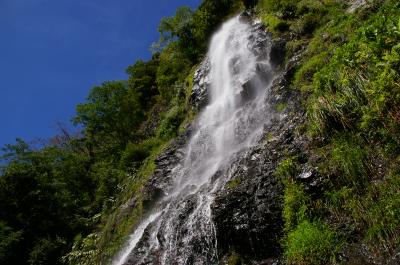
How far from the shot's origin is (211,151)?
18.3 meters

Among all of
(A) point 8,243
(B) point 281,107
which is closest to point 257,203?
(B) point 281,107

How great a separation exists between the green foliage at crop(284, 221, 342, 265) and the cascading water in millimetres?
2698

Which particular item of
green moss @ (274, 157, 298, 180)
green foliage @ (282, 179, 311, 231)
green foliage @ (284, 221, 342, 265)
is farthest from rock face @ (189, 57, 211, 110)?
green foliage @ (284, 221, 342, 265)

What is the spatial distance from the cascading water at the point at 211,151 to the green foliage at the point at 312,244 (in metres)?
2.70

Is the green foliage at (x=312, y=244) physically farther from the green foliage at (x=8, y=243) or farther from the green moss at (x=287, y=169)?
the green foliage at (x=8, y=243)

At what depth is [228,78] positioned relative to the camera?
2214 cm

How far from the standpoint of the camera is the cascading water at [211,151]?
12.5m

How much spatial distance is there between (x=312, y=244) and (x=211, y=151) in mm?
9748

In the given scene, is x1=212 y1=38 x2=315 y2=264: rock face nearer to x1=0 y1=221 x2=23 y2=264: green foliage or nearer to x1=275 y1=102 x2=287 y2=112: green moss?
x1=275 y1=102 x2=287 y2=112: green moss

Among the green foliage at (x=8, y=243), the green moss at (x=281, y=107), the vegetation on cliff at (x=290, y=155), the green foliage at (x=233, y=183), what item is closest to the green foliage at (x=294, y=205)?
the vegetation on cliff at (x=290, y=155)

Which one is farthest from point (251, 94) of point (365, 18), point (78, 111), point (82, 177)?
point (78, 111)

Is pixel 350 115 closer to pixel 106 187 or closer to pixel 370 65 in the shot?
pixel 370 65

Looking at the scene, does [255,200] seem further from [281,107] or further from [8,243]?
[8,243]

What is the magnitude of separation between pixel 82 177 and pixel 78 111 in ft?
22.1
